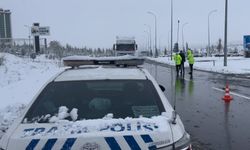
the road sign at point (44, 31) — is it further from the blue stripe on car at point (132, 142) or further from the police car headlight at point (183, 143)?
the blue stripe on car at point (132, 142)

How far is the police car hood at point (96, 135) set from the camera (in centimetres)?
342

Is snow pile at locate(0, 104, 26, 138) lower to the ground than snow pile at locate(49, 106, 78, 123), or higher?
lower

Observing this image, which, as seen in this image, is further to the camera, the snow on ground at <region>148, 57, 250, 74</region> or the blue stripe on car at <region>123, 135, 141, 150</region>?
the snow on ground at <region>148, 57, 250, 74</region>

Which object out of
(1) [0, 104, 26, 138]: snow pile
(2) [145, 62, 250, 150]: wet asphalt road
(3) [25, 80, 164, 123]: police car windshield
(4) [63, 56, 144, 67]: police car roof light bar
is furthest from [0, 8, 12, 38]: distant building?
(3) [25, 80, 164, 123]: police car windshield

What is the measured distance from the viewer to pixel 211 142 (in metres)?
8.13

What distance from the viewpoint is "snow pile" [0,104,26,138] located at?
938 cm

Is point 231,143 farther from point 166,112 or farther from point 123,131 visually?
point 123,131

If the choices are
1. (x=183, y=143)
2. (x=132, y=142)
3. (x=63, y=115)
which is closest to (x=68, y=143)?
(x=132, y=142)

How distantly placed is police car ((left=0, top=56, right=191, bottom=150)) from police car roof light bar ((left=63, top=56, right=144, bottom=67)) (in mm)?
653

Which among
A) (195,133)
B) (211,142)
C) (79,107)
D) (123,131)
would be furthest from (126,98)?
(195,133)

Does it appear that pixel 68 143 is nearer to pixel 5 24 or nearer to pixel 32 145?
pixel 32 145

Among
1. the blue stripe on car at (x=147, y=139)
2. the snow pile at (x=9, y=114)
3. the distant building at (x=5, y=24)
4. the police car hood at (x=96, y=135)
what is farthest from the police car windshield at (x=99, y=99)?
the distant building at (x=5, y=24)

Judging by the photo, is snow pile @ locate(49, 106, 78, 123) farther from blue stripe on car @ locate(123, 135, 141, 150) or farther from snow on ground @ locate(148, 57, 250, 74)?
snow on ground @ locate(148, 57, 250, 74)

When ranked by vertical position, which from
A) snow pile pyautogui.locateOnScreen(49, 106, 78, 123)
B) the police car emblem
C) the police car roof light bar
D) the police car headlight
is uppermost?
the police car roof light bar
